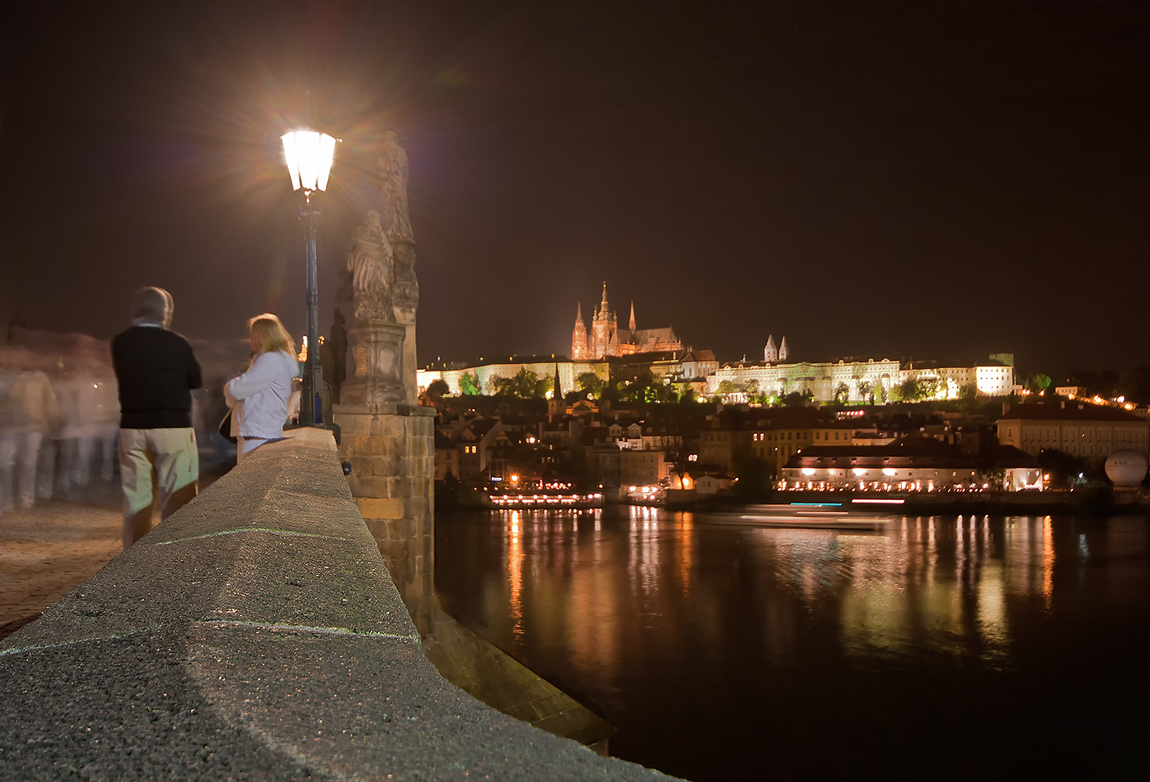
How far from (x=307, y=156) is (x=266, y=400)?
1615mm

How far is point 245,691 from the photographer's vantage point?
66 cm

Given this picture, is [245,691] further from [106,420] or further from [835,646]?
[835,646]

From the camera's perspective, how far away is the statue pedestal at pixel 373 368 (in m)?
6.21

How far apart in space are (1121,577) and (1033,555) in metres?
4.32

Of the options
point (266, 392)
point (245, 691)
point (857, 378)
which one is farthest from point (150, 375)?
point (857, 378)

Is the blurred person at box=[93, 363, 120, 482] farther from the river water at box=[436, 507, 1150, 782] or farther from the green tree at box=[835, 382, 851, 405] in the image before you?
the green tree at box=[835, 382, 851, 405]

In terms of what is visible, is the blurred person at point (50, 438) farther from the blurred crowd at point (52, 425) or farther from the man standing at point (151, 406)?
the man standing at point (151, 406)

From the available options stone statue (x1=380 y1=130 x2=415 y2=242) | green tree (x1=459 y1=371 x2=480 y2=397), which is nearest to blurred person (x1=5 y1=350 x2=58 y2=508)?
stone statue (x1=380 y1=130 x2=415 y2=242)

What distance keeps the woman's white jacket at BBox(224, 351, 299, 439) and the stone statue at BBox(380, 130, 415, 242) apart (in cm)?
354

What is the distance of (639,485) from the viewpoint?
53.0 meters

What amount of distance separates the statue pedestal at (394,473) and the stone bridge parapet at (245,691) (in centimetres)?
520

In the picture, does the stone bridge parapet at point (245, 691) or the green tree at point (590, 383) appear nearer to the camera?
the stone bridge parapet at point (245, 691)

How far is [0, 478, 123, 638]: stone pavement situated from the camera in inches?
148

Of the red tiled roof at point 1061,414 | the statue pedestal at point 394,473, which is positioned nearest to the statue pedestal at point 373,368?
the statue pedestal at point 394,473
